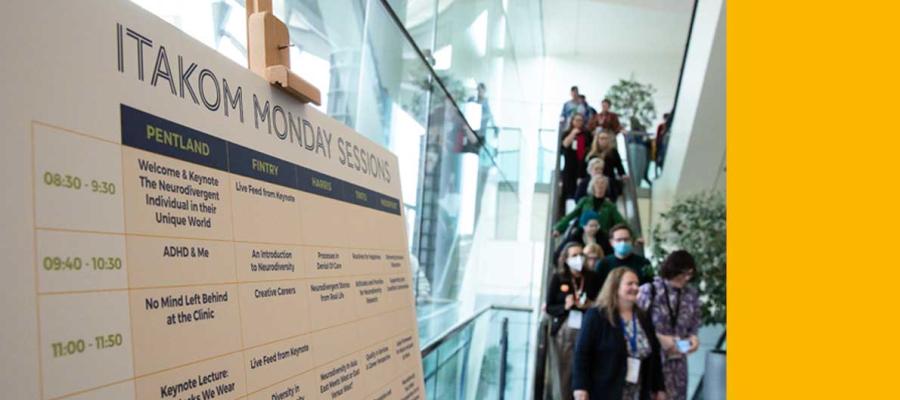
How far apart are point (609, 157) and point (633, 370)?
3967 mm

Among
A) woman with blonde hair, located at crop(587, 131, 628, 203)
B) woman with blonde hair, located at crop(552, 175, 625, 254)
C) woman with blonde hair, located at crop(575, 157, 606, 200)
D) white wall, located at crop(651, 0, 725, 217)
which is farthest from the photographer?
woman with blonde hair, located at crop(587, 131, 628, 203)

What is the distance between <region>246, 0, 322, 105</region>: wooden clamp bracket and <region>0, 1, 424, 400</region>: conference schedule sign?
0.11ft

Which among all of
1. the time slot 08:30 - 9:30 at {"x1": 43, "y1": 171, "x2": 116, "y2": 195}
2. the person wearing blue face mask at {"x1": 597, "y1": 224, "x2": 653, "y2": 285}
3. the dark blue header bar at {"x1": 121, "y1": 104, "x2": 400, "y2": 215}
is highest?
the dark blue header bar at {"x1": 121, "y1": 104, "x2": 400, "y2": 215}

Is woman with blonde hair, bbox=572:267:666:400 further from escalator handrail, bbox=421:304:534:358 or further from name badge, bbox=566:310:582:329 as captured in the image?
name badge, bbox=566:310:582:329

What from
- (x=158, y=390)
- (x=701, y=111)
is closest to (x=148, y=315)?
(x=158, y=390)

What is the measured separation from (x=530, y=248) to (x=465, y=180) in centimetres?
488

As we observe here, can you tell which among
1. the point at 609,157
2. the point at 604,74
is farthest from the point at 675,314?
the point at 604,74

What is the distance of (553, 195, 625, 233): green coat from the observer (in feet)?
23.1

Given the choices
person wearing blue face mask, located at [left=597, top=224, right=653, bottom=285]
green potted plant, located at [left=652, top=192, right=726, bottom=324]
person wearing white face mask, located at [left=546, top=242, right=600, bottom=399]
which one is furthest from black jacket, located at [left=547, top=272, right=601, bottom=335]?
green potted plant, located at [left=652, top=192, right=726, bottom=324]

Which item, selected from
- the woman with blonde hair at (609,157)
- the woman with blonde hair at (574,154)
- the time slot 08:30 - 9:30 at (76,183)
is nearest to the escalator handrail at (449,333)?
the woman with blonde hair at (574,154)

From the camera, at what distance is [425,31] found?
4258mm

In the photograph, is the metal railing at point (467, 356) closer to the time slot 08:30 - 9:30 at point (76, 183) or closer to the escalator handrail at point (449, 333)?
the escalator handrail at point (449, 333)

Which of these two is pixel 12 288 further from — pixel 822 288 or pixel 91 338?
Answer: pixel 822 288

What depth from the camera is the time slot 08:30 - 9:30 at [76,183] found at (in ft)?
2.54
